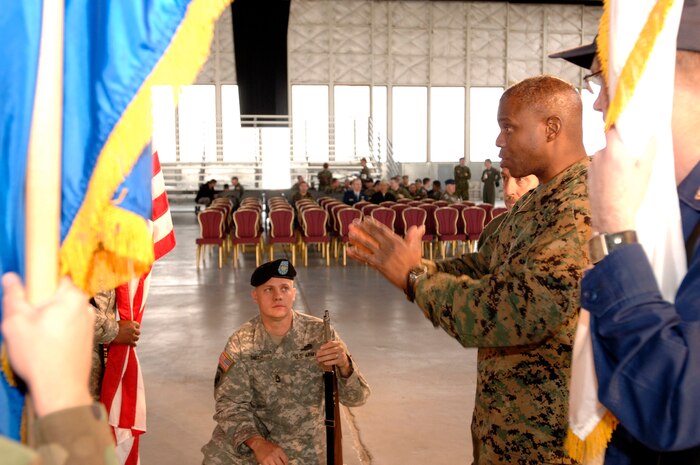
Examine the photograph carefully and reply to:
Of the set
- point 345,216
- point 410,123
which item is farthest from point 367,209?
point 410,123

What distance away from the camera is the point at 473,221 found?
10.5 m

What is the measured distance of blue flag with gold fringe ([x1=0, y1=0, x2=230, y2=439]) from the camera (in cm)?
86

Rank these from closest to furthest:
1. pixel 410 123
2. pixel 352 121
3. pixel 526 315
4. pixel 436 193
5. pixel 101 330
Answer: pixel 526 315, pixel 101 330, pixel 436 193, pixel 352 121, pixel 410 123

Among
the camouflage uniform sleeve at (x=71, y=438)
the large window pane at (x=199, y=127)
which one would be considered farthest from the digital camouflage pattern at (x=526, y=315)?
the large window pane at (x=199, y=127)

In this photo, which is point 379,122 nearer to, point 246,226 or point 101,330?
point 246,226

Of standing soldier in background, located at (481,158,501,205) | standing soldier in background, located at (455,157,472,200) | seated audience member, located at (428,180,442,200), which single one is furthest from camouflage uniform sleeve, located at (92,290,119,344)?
standing soldier in background, located at (455,157,472,200)

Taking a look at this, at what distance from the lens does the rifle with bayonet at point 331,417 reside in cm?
253

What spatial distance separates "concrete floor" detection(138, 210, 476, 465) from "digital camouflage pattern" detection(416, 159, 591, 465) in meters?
1.81

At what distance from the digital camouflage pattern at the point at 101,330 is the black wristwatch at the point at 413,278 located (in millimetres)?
1454

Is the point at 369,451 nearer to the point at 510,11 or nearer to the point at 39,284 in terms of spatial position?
the point at 39,284

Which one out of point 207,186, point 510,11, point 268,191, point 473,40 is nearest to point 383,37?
point 473,40

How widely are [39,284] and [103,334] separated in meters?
1.82

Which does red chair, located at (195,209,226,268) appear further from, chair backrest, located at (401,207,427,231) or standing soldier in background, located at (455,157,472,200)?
standing soldier in background, located at (455,157,472,200)

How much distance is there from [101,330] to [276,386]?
2.50ft
